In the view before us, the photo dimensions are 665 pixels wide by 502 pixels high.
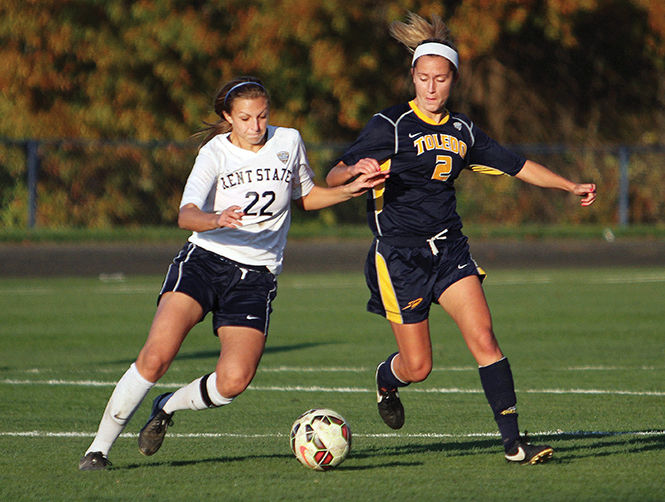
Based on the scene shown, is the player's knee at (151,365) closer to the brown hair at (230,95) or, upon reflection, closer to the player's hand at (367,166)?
the brown hair at (230,95)

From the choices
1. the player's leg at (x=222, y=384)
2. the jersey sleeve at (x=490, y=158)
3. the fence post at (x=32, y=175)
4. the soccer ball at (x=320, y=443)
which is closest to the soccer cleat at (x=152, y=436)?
the player's leg at (x=222, y=384)

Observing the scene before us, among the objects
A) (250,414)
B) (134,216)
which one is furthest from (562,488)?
(134,216)

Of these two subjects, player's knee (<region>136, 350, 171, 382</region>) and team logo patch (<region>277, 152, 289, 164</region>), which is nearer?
player's knee (<region>136, 350, 171, 382</region>)

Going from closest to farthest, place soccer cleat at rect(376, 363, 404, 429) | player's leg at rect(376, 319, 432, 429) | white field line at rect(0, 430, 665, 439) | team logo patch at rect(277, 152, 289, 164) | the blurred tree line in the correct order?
team logo patch at rect(277, 152, 289, 164)
player's leg at rect(376, 319, 432, 429)
white field line at rect(0, 430, 665, 439)
soccer cleat at rect(376, 363, 404, 429)
the blurred tree line

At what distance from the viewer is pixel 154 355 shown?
6246 mm

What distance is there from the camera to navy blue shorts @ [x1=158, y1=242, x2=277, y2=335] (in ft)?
21.3

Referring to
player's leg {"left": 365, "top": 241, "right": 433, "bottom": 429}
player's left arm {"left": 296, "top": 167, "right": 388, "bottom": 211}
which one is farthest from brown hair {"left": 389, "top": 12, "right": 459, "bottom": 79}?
player's leg {"left": 365, "top": 241, "right": 433, "bottom": 429}

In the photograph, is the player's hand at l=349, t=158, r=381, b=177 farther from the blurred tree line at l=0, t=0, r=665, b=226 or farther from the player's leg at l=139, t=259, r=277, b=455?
the blurred tree line at l=0, t=0, r=665, b=226

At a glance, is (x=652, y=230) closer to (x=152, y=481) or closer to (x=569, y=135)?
(x=569, y=135)

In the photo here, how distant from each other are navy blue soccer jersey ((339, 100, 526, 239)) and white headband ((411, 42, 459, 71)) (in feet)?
1.03

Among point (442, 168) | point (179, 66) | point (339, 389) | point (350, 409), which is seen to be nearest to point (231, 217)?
point (442, 168)

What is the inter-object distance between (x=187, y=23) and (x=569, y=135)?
415 inches

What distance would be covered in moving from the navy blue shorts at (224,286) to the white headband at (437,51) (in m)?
1.60

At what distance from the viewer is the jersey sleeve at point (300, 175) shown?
22.5 feet
